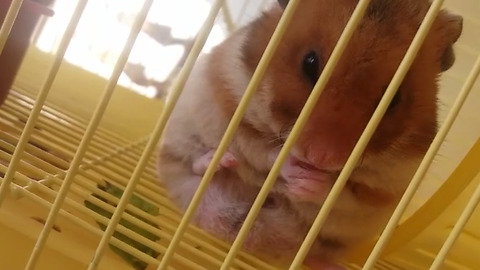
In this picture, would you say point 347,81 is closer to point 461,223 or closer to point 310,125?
point 310,125

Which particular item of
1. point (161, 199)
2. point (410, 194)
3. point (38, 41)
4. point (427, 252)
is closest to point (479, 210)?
point (427, 252)

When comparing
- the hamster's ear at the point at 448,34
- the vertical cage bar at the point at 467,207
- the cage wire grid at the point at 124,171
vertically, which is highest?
the hamster's ear at the point at 448,34

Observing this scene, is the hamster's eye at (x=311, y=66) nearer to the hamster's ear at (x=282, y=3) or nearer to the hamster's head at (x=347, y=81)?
the hamster's head at (x=347, y=81)

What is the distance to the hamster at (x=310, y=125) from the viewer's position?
2.80ft

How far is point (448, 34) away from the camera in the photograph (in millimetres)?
1058

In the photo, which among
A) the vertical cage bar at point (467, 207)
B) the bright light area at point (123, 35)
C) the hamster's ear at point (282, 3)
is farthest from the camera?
the bright light area at point (123, 35)

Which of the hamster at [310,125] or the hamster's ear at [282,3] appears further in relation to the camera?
the hamster's ear at [282,3]

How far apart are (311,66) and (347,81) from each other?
0.07 meters

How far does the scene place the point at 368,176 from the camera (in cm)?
99

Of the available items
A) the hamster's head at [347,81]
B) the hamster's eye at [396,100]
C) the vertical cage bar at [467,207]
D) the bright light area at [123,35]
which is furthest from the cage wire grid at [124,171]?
the bright light area at [123,35]

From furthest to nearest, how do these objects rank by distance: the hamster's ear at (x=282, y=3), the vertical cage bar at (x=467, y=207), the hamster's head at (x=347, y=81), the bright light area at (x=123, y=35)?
the bright light area at (x=123, y=35) < the hamster's ear at (x=282, y=3) < the hamster's head at (x=347, y=81) < the vertical cage bar at (x=467, y=207)

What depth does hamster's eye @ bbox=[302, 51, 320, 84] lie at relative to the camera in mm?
894

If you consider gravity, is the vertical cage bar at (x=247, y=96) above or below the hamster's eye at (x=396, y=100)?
below

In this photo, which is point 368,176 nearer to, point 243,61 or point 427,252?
point 243,61
